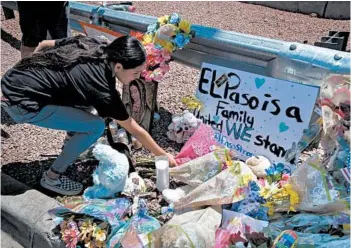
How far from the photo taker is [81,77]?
2965 millimetres

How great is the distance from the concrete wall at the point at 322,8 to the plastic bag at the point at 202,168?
16.4 ft

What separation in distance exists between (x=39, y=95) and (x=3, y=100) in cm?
26

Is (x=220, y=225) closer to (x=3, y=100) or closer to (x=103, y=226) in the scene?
(x=103, y=226)

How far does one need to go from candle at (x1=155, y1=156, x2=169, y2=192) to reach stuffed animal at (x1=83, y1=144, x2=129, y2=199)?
0.21 metres

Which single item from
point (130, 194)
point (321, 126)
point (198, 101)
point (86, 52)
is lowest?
point (130, 194)

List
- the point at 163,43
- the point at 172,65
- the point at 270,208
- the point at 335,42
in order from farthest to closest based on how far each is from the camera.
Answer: the point at 172,65 < the point at 335,42 < the point at 163,43 < the point at 270,208

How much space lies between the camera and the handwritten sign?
10.2ft

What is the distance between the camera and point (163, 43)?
3697 millimetres

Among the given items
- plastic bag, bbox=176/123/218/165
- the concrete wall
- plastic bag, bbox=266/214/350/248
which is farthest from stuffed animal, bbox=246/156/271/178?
the concrete wall

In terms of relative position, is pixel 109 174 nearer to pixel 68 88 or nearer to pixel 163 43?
pixel 68 88

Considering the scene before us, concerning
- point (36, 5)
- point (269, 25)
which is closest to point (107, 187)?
point (36, 5)

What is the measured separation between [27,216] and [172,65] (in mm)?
2828

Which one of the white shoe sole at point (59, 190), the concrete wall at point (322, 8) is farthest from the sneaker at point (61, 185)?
the concrete wall at point (322, 8)

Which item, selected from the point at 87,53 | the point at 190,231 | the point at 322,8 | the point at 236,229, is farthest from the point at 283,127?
the point at 322,8
